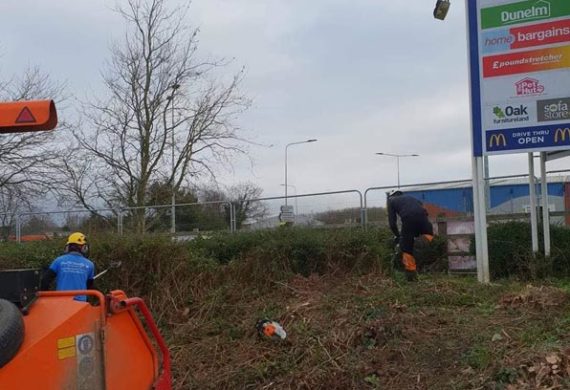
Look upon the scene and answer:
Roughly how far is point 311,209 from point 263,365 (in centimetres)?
903

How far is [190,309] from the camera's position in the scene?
10.1 m

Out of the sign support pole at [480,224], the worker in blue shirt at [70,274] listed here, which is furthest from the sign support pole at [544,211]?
the worker in blue shirt at [70,274]

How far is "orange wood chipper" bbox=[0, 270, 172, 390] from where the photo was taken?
3426 millimetres

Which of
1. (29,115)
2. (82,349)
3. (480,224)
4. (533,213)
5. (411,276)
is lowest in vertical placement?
(411,276)

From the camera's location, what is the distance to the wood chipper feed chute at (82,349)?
348cm

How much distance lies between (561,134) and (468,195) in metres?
3.97

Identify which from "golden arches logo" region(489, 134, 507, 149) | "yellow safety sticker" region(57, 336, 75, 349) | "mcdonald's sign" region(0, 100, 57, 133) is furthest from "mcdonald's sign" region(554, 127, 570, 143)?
"yellow safety sticker" region(57, 336, 75, 349)

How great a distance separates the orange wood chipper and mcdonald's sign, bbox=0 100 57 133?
892 millimetres

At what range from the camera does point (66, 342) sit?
3.68 meters

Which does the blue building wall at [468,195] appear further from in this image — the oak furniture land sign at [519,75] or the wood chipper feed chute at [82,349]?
the wood chipper feed chute at [82,349]

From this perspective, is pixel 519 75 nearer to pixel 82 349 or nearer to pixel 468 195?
pixel 468 195

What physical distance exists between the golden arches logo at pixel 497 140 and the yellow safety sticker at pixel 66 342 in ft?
29.1

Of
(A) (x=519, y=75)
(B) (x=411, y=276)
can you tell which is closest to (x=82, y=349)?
(B) (x=411, y=276)

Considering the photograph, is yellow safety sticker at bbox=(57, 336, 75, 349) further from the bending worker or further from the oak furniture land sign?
the oak furniture land sign
